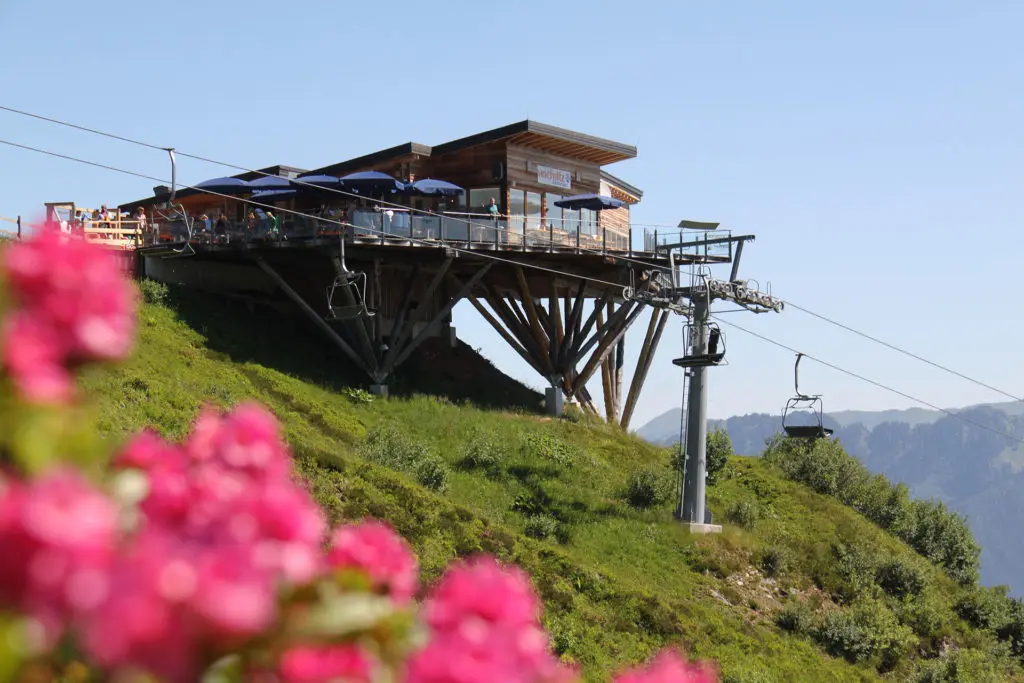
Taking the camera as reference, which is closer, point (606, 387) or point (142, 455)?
point (142, 455)

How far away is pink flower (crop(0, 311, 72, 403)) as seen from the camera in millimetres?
3254

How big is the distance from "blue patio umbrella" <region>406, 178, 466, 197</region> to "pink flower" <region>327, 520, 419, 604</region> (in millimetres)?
38885

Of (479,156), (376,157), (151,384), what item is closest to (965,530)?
(479,156)

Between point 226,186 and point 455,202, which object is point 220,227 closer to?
point 226,186

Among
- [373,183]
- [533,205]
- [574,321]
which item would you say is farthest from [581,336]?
[373,183]

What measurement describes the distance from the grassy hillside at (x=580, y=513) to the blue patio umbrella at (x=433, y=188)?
650 cm

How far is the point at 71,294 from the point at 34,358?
0.21 m

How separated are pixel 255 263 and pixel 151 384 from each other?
60.0ft

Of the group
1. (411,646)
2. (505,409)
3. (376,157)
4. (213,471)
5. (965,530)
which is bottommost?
(965,530)

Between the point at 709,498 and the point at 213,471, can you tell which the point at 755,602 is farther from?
the point at 213,471

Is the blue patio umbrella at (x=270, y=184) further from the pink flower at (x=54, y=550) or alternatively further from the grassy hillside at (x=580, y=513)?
the pink flower at (x=54, y=550)

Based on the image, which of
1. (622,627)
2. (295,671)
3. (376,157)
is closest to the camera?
(295,671)

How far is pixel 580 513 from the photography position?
114ft

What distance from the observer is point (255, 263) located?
4728 cm
